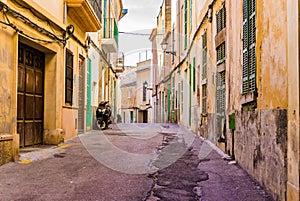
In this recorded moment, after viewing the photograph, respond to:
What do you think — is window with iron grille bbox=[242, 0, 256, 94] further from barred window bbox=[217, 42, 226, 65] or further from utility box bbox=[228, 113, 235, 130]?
barred window bbox=[217, 42, 226, 65]

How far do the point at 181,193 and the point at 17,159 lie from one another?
10.7 feet

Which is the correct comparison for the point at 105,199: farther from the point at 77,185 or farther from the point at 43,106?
the point at 43,106

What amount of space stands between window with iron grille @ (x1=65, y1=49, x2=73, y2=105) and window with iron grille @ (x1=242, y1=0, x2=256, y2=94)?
5497 mm

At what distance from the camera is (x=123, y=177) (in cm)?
529

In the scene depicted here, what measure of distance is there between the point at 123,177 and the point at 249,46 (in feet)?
8.64

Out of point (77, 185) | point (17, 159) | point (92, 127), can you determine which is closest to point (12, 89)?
point (17, 159)

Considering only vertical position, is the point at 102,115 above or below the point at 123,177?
above

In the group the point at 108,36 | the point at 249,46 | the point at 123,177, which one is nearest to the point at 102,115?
the point at 108,36

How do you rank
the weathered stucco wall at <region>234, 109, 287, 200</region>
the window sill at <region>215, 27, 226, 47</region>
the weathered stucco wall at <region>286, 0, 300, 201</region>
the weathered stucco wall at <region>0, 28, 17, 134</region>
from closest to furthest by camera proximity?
the weathered stucco wall at <region>286, 0, 300, 201</region> → the weathered stucco wall at <region>234, 109, 287, 200</region> → the weathered stucco wall at <region>0, 28, 17, 134</region> → the window sill at <region>215, 27, 226, 47</region>

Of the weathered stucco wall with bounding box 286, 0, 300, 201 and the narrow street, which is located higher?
the weathered stucco wall with bounding box 286, 0, 300, 201

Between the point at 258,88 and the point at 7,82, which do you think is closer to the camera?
the point at 258,88

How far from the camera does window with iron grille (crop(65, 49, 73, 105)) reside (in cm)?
1014

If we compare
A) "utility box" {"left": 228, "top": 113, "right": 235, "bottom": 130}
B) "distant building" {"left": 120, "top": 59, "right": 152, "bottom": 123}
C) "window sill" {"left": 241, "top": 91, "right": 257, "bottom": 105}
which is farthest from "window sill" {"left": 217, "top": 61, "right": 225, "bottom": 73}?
"distant building" {"left": 120, "top": 59, "right": 152, "bottom": 123}

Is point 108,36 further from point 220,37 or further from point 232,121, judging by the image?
point 232,121
